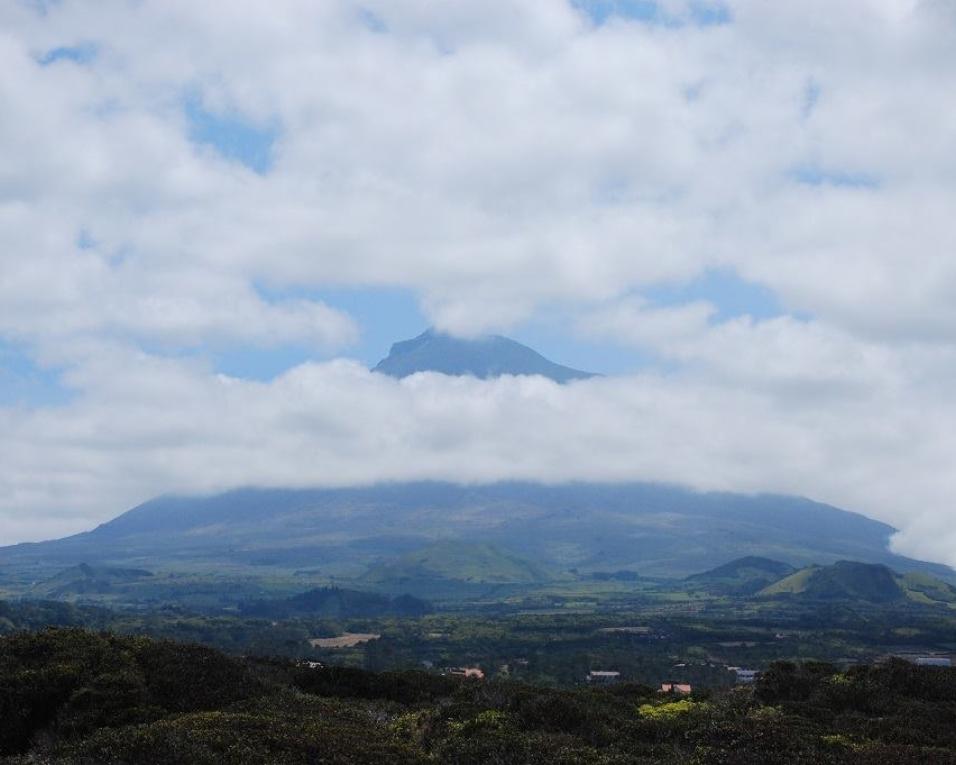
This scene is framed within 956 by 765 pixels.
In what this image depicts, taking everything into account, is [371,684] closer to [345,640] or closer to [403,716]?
[403,716]

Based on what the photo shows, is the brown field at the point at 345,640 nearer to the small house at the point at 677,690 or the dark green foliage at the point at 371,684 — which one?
the small house at the point at 677,690

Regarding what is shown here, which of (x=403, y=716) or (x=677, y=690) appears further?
(x=677, y=690)

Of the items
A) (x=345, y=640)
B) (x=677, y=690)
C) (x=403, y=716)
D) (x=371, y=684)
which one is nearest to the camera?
(x=403, y=716)

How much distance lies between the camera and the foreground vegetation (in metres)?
21.7

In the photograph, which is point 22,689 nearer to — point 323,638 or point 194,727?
point 194,727

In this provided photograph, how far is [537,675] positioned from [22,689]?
75.0 meters

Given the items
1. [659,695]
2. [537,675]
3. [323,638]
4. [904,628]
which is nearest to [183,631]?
[323,638]

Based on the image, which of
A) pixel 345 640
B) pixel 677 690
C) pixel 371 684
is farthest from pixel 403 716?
pixel 345 640

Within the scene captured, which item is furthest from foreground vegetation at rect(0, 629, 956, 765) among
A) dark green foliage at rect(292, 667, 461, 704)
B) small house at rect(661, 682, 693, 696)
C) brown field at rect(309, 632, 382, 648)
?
brown field at rect(309, 632, 382, 648)

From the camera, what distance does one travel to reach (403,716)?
2825 centimetres

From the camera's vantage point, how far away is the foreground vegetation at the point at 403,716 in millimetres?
21734

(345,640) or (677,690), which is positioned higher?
(677,690)

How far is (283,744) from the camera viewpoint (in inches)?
859

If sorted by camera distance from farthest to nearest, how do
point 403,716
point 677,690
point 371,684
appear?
point 677,690 → point 371,684 → point 403,716
